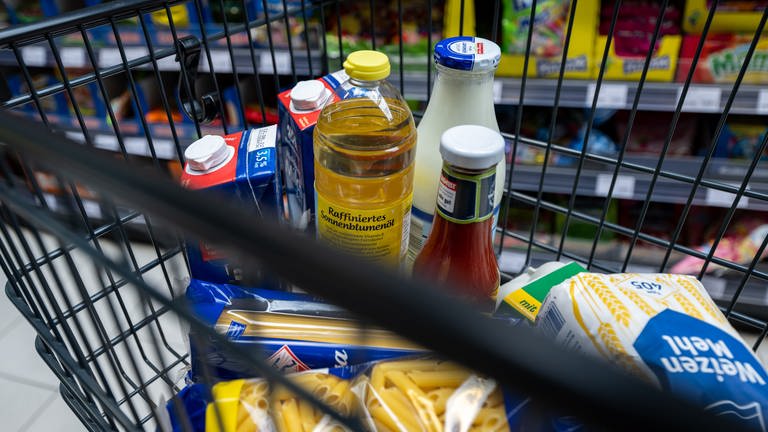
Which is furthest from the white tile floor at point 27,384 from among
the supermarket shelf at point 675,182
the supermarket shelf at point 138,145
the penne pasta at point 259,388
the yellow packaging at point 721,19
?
the yellow packaging at point 721,19

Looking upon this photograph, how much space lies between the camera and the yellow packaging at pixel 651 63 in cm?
124

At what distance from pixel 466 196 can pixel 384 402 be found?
20 cm

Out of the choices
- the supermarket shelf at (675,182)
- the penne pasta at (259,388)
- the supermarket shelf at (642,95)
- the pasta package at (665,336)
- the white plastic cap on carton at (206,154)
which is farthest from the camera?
the supermarket shelf at (675,182)

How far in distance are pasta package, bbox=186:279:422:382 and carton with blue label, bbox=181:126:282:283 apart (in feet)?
0.17

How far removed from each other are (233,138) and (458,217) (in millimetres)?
339

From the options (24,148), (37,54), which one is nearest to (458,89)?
(24,148)

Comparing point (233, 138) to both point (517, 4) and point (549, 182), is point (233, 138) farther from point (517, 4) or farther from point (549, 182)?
point (549, 182)

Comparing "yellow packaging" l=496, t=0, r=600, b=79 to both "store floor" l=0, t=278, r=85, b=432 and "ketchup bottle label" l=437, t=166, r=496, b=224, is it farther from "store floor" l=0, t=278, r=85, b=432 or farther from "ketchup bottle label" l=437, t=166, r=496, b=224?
"store floor" l=0, t=278, r=85, b=432

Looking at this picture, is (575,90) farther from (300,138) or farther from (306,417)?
(306,417)

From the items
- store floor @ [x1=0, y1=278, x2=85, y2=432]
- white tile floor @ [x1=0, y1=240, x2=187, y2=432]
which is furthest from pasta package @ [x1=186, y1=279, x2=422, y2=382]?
store floor @ [x1=0, y1=278, x2=85, y2=432]

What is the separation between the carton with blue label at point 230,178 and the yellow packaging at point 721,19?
1104mm

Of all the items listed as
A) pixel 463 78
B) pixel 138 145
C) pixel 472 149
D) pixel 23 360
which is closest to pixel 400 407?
pixel 472 149

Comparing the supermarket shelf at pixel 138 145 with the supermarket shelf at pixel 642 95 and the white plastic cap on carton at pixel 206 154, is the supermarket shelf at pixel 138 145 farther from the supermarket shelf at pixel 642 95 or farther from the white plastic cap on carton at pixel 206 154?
the white plastic cap on carton at pixel 206 154

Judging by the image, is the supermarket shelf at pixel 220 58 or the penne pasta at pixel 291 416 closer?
the penne pasta at pixel 291 416
